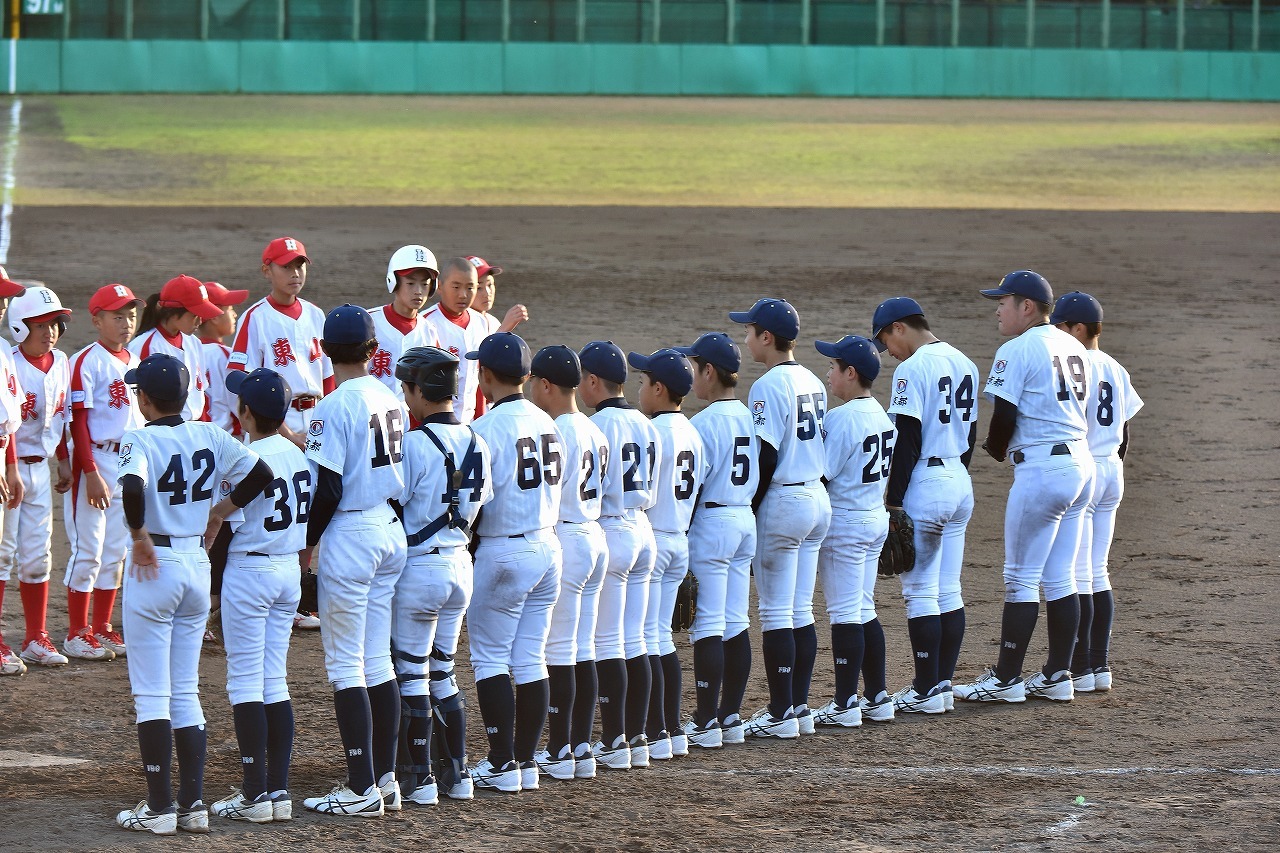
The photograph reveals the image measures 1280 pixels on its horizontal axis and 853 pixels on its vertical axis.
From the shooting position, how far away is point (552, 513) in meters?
6.07

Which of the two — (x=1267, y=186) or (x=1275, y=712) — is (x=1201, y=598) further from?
(x=1267, y=186)

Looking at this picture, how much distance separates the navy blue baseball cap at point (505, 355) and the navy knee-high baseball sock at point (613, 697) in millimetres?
1162

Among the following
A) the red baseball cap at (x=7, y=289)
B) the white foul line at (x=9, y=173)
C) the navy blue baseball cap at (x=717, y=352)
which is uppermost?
the white foul line at (x=9, y=173)

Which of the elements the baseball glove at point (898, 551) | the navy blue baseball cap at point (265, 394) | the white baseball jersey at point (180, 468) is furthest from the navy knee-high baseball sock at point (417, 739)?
the baseball glove at point (898, 551)

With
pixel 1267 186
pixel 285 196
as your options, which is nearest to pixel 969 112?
pixel 1267 186

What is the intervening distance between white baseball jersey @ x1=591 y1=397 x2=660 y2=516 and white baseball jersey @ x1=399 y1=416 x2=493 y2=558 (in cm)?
60

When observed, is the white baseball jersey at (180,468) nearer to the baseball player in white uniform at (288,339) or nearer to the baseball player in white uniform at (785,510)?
the baseball player in white uniform at (785,510)

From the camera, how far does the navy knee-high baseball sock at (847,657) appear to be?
6996 mm

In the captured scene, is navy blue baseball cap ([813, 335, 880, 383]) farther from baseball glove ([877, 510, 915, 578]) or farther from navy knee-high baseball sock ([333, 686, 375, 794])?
navy knee-high baseball sock ([333, 686, 375, 794])

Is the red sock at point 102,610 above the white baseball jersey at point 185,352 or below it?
below

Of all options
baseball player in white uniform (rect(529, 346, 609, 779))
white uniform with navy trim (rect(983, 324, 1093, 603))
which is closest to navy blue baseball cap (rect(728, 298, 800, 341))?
baseball player in white uniform (rect(529, 346, 609, 779))

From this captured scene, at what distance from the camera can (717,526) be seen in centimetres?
668

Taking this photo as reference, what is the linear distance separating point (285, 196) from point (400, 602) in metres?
19.6

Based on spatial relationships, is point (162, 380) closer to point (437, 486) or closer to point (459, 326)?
point (437, 486)
